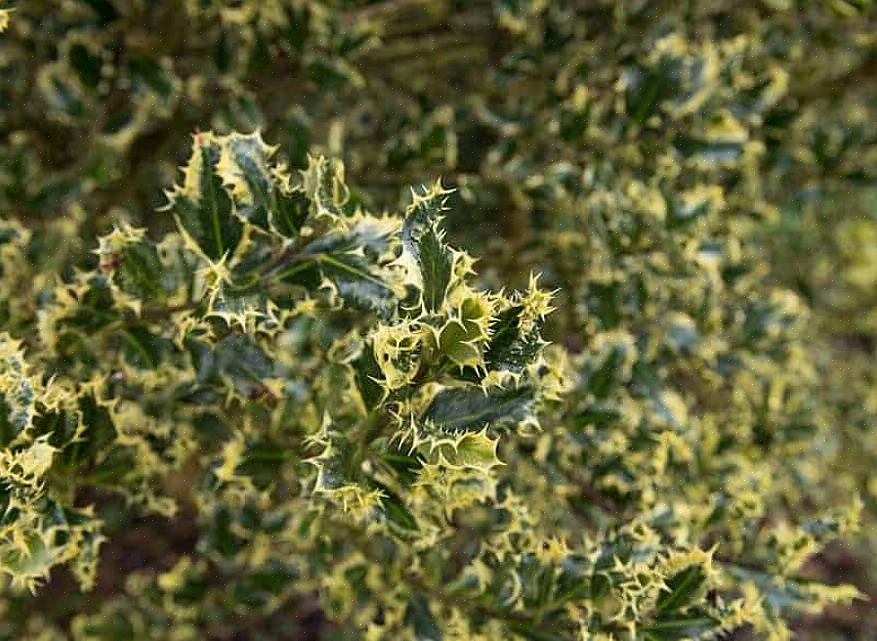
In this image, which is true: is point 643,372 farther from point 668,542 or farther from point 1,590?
point 1,590

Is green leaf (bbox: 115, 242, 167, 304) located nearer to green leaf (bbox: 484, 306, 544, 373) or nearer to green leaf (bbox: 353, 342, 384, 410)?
green leaf (bbox: 353, 342, 384, 410)

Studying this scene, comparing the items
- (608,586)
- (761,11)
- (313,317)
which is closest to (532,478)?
(608,586)

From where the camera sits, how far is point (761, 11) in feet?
8.25

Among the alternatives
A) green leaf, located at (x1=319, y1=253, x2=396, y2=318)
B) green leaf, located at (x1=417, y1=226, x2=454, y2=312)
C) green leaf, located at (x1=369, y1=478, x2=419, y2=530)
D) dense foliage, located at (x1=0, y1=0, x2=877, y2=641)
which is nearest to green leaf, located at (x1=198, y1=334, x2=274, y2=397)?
dense foliage, located at (x1=0, y1=0, x2=877, y2=641)

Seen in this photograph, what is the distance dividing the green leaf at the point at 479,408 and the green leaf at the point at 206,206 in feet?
1.28

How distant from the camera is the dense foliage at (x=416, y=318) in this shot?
1198 mm

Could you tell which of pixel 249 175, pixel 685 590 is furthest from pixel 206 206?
pixel 685 590

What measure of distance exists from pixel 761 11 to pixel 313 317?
1.76 metres

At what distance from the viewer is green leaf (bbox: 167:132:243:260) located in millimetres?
1255

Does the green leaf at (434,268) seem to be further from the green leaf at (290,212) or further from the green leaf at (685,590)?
the green leaf at (685,590)

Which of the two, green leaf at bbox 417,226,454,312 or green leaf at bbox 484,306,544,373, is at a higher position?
green leaf at bbox 417,226,454,312

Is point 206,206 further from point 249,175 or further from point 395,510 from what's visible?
point 395,510

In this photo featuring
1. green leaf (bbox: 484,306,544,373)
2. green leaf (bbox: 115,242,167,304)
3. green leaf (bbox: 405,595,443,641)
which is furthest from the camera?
green leaf (bbox: 405,595,443,641)

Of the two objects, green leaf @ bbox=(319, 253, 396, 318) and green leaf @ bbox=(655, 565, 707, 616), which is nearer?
green leaf @ bbox=(319, 253, 396, 318)
